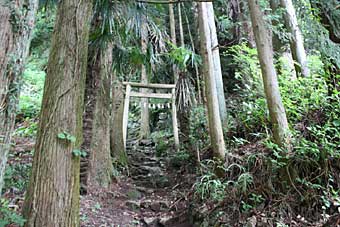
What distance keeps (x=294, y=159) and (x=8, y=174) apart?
3.49 m

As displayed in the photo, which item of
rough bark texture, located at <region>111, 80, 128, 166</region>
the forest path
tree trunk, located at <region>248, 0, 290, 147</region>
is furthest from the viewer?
rough bark texture, located at <region>111, 80, 128, 166</region>

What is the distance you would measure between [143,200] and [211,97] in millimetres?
2281

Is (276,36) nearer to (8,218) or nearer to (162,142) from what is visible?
(162,142)

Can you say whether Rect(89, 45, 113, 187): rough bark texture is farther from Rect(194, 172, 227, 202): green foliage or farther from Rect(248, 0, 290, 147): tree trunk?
Rect(248, 0, 290, 147): tree trunk

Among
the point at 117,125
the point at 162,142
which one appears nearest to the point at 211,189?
the point at 117,125

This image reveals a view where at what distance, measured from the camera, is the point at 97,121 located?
588cm

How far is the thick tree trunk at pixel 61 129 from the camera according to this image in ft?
9.18

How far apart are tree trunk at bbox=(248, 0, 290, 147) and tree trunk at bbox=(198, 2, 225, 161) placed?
103 cm

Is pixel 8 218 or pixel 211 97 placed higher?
pixel 211 97

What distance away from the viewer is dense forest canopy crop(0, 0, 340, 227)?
287 cm

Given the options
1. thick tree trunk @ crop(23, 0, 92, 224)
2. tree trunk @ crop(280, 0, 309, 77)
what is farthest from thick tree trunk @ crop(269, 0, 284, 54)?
thick tree trunk @ crop(23, 0, 92, 224)

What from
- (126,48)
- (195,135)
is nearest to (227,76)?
(195,135)

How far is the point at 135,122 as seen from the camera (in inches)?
463

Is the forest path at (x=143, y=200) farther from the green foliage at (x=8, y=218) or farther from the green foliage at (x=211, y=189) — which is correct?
the green foliage at (x=8, y=218)
